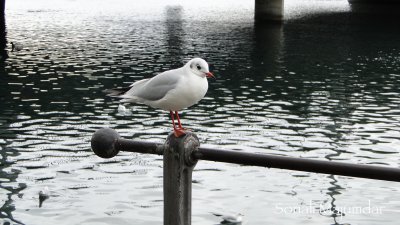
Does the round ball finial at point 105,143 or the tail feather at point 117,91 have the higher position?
the round ball finial at point 105,143

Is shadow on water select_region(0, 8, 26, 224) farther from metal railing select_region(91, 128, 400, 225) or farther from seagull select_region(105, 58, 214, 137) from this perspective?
metal railing select_region(91, 128, 400, 225)

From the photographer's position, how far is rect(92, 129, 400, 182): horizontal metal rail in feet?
12.4

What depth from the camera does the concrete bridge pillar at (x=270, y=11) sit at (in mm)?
85188

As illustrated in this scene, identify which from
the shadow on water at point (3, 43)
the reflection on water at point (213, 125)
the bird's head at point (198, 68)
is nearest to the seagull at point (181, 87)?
the bird's head at point (198, 68)

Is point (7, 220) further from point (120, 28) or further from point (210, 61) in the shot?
point (120, 28)

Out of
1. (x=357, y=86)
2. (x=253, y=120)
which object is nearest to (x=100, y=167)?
(x=253, y=120)

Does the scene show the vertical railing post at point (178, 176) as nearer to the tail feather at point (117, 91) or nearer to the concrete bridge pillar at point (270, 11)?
the tail feather at point (117, 91)

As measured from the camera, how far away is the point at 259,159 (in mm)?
4109

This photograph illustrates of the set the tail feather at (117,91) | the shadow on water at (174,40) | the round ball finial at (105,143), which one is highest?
the round ball finial at (105,143)

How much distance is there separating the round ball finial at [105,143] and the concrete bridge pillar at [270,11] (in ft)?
268

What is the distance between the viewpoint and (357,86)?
35625 mm

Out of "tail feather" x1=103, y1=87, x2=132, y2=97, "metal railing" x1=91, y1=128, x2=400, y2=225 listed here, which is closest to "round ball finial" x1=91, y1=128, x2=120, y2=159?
"metal railing" x1=91, y1=128, x2=400, y2=225

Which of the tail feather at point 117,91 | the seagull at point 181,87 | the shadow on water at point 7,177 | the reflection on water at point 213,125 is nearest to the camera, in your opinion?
the seagull at point 181,87

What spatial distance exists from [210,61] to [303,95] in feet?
50.3
